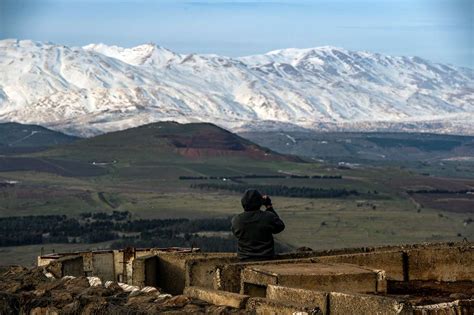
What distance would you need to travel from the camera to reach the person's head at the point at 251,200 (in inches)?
650

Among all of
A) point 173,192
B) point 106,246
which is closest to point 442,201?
point 173,192

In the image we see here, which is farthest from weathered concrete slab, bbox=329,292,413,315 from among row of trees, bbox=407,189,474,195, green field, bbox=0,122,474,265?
row of trees, bbox=407,189,474,195

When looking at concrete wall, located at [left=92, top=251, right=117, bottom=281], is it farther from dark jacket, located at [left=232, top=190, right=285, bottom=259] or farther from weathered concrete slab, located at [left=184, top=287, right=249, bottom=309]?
weathered concrete slab, located at [left=184, top=287, right=249, bottom=309]

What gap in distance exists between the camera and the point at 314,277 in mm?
14703

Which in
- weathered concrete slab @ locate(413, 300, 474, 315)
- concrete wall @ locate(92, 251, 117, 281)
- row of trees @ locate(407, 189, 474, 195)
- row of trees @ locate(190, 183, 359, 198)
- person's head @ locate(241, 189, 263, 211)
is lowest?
row of trees @ locate(407, 189, 474, 195)

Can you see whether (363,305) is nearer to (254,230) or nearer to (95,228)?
(254,230)

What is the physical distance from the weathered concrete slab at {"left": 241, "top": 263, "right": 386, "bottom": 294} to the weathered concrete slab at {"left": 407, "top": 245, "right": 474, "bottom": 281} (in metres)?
1.60

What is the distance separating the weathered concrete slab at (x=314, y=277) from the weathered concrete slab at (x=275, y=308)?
120 centimetres

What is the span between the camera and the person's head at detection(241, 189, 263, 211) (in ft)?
54.1

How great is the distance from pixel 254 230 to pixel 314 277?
192cm

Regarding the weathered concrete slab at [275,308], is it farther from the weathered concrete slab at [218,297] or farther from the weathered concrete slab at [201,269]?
the weathered concrete slab at [201,269]

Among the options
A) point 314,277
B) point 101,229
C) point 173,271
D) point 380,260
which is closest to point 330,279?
point 314,277

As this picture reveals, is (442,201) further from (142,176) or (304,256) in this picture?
(304,256)

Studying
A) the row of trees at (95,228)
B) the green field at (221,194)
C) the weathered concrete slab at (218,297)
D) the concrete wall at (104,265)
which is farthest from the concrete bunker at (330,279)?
the row of trees at (95,228)
